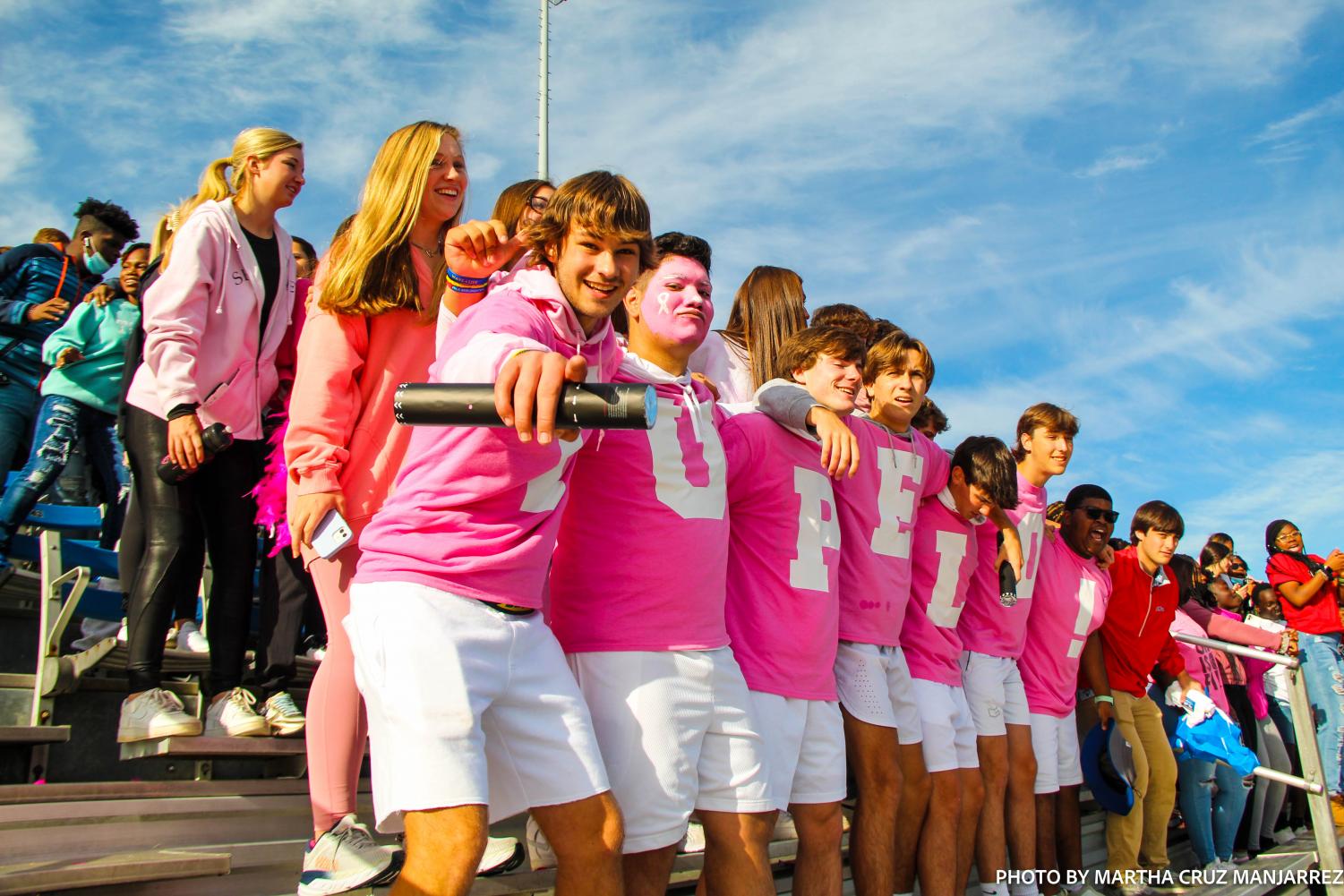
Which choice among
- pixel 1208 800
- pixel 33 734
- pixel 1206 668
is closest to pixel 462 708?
pixel 33 734

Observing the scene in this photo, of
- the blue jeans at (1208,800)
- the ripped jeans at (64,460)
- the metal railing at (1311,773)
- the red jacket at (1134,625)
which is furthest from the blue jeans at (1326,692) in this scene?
the ripped jeans at (64,460)

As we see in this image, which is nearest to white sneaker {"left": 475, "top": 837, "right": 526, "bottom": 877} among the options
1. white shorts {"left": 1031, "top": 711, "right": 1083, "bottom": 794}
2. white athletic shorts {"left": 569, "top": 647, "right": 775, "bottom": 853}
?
white athletic shorts {"left": 569, "top": 647, "right": 775, "bottom": 853}

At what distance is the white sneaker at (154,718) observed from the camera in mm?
2740

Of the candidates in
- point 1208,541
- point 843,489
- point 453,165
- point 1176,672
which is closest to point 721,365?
point 843,489

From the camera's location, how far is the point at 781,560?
2.97 metres

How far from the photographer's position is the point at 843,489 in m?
3.44

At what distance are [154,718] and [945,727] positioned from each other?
95.0 inches

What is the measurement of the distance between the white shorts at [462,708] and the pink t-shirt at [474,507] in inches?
1.9

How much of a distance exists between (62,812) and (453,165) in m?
1.85

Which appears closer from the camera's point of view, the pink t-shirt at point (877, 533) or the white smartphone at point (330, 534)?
the white smartphone at point (330, 534)

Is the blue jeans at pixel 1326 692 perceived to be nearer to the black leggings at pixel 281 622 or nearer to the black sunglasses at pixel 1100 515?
the black sunglasses at pixel 1100 515

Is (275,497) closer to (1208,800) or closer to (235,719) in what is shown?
(235,719)

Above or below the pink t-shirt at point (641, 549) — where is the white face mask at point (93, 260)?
above

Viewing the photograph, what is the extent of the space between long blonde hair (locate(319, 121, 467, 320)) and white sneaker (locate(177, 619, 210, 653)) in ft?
6.41
